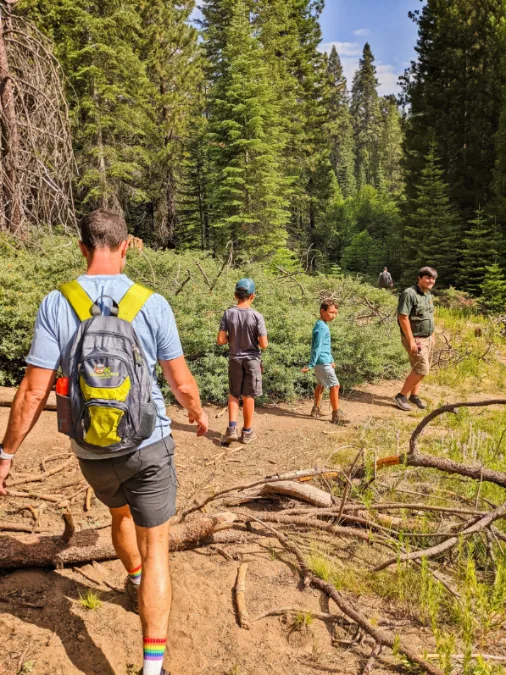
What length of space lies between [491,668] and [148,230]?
26.0 metres

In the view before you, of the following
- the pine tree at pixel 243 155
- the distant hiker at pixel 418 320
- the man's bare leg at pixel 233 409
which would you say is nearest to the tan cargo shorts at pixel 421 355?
the distant hiker at pixel 418 320

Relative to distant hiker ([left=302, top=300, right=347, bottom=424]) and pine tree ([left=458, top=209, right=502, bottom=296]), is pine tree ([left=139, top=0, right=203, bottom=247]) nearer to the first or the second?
pine tree ([left=458, top=209, right=502, bottom=296])

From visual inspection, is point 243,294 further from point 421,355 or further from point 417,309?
point 421,355

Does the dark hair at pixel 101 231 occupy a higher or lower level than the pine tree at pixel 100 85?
lower

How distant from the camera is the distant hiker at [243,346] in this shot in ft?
18.4

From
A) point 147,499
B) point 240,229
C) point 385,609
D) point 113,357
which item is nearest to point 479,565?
point 385,609

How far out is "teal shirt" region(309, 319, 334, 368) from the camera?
21.4ft

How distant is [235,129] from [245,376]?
17106 mm

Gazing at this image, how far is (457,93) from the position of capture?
2712cm

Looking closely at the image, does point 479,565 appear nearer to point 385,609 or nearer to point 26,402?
point 385,609

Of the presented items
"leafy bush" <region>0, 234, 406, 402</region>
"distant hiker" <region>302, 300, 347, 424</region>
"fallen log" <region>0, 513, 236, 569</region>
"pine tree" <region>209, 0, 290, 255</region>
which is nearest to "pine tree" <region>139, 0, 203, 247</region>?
"pine tree" <region>209, 0, 290, 255</region>

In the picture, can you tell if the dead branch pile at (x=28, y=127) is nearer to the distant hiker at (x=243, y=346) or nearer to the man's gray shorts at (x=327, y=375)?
the distant hiker at (x=243, y=346)

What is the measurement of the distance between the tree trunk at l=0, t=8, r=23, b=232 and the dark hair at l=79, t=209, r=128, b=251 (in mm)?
7555

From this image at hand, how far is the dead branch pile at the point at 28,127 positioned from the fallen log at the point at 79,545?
6.96m
